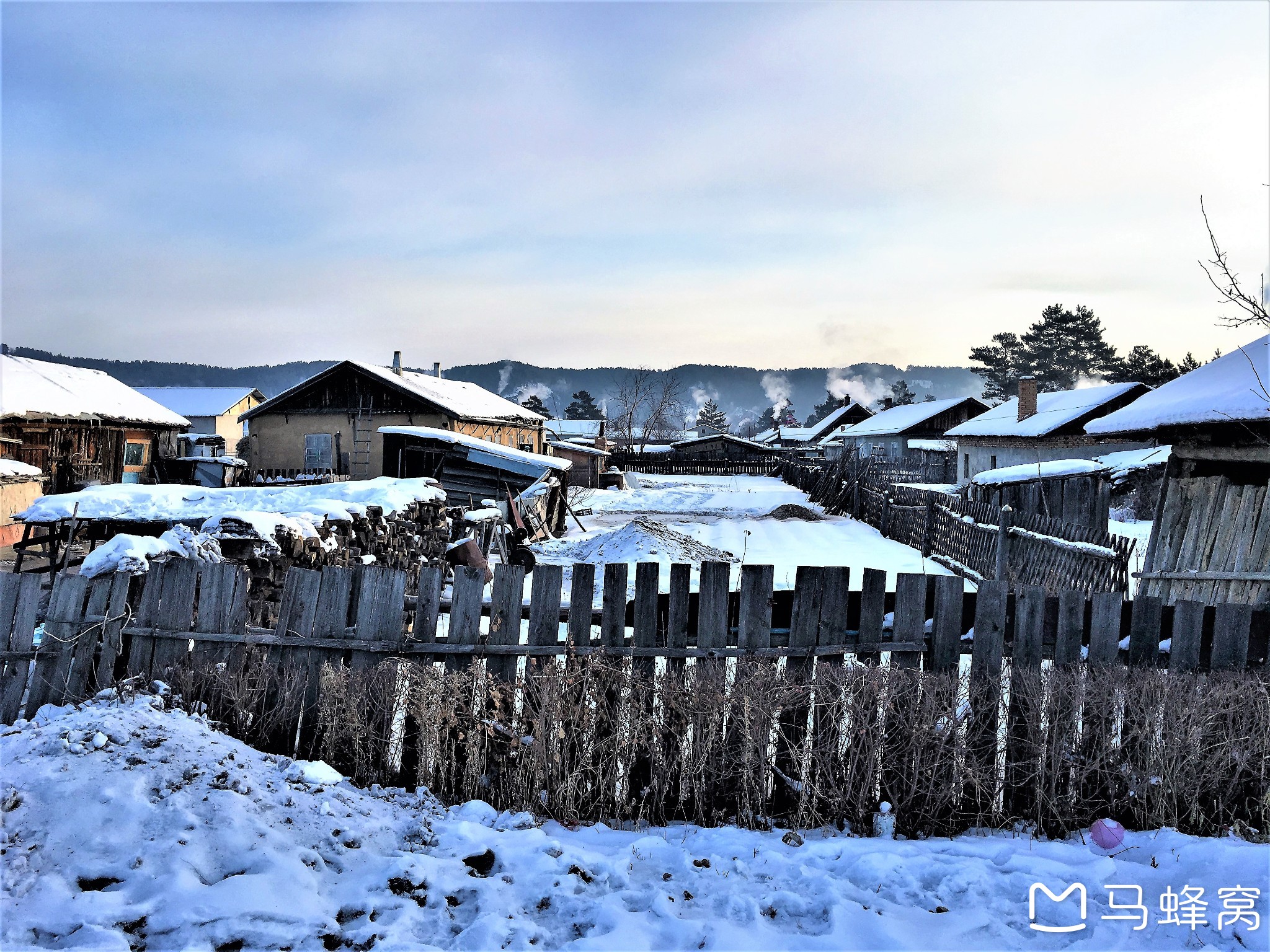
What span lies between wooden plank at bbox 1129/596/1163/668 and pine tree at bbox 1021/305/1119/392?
67.0 m

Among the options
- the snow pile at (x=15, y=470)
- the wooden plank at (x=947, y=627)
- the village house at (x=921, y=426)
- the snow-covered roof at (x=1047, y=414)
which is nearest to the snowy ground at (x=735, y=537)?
the wooden plank at (x=947, y=627)

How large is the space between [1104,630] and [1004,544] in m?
9.20

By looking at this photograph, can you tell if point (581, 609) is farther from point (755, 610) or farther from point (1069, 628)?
point (1069, 628)

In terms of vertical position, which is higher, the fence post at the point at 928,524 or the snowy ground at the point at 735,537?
the fence post at the point at 928,524

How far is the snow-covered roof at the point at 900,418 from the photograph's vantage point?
47.6m

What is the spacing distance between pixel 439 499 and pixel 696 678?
12.0m

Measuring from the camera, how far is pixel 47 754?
3.25 meters

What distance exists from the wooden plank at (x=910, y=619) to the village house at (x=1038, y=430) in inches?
871

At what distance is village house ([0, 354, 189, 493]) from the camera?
69.8 ft

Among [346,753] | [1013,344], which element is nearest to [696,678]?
[346,753]

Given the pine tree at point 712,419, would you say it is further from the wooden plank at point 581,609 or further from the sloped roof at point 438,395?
the wooden plank at point 581,609

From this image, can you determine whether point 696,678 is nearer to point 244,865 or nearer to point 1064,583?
point 244,865

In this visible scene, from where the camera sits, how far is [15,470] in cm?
1700

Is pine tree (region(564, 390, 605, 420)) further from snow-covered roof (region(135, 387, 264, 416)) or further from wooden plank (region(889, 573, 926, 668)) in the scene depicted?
wooden plank (region(889, 573, 926, 668))
